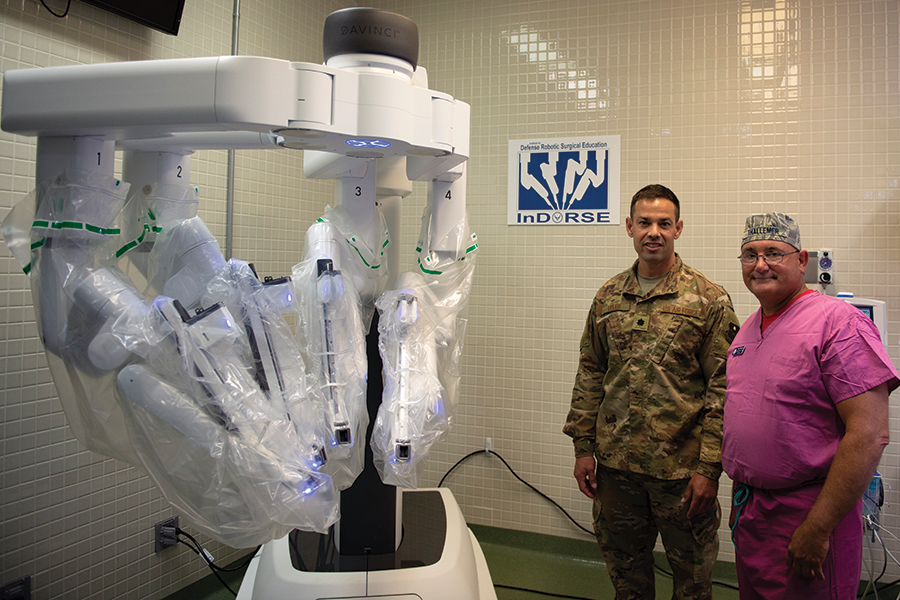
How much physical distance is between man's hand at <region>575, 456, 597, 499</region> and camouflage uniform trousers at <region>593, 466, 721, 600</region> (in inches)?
1.0

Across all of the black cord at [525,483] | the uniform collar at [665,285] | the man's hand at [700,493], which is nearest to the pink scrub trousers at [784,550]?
the man's hand at [700,493]

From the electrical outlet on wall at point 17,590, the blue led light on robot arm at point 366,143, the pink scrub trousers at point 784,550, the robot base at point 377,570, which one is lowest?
the electrical outlet on wall at point 17,590

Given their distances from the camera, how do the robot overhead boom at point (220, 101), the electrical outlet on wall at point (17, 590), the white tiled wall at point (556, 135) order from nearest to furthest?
the robot overhead boom at point (220, 101), the electrical outlet on wall at point (17, 590), the white tiled wall at point (556, 135)

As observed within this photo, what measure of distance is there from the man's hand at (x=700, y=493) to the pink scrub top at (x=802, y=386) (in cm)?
19

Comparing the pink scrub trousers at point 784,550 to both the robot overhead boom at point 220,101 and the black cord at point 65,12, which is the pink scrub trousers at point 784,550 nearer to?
the robot overhead boom at point 220,101

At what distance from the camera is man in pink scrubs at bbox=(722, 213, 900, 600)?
132 cm

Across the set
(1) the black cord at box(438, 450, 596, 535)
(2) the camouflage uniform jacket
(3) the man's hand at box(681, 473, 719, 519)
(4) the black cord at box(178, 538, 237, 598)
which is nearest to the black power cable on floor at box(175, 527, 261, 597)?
(4) the black cord at box(178, 538, 237, 598)

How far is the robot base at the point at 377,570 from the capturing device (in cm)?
150

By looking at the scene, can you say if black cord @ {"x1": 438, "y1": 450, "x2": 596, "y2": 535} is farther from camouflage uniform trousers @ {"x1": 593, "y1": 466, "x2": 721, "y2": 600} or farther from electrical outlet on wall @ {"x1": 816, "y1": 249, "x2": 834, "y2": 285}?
electrical outlet on wall @ {"x1": 816, "y1": 249, "x2": 834, "y2": 285}

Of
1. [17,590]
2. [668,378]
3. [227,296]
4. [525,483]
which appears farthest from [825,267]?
[17,590]

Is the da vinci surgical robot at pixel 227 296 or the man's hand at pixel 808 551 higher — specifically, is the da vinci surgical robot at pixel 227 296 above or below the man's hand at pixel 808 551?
above

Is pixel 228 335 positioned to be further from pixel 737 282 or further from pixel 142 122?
pixel 737 282

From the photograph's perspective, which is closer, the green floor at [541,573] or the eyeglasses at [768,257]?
the eyeglasses at [768,257]

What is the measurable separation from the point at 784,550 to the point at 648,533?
553 mm
